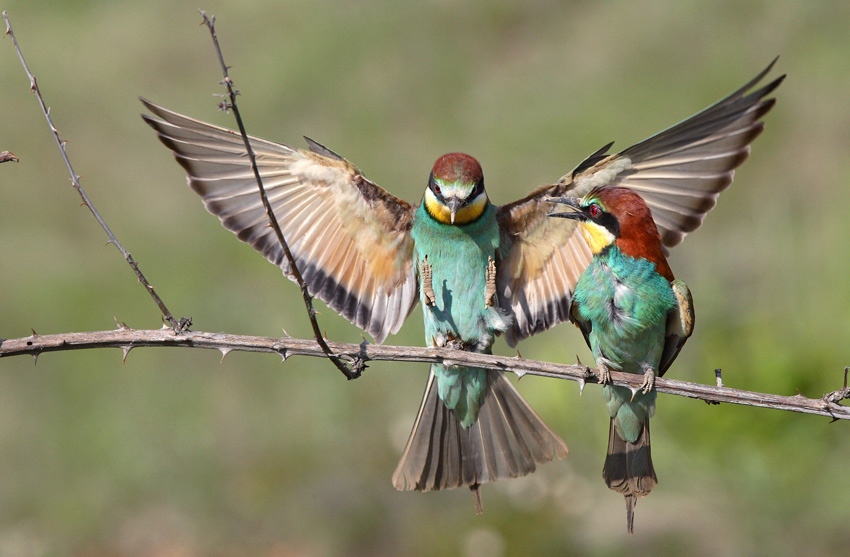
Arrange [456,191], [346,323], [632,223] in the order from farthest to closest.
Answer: [346,323]
[456,191]
[632,223]

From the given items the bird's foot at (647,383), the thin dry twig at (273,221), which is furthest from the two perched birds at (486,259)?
the thin dry twig at (273,221)

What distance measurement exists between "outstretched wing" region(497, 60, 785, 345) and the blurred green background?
3.36 feet

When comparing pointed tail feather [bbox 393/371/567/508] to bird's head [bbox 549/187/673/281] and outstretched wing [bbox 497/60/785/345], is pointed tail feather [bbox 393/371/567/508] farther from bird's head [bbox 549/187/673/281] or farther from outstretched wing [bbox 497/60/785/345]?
bird's head [bbox 549/187/673/281]

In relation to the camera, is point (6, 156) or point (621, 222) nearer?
point (6, 156)

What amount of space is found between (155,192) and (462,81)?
2.62 meters

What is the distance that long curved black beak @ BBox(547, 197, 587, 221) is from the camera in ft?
Answer: 9.59

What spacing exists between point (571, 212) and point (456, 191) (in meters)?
0.45

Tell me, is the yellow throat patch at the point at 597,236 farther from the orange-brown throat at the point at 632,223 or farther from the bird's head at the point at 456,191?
the bird's head at the point at 456,191

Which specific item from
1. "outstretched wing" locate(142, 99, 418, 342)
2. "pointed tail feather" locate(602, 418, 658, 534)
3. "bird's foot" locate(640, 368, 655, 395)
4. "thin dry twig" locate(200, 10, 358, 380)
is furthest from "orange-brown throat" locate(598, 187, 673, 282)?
"thin dry twig" locate(200, 10, 358, 380)

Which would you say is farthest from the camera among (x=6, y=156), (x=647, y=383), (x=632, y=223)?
(x=632, y=223)

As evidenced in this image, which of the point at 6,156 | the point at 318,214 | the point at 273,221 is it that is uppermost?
the point at 318,214

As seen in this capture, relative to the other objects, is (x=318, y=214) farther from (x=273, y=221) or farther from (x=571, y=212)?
(x=273, y=221)

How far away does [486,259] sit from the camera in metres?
3.36

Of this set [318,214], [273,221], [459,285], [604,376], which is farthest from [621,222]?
[273,221]
